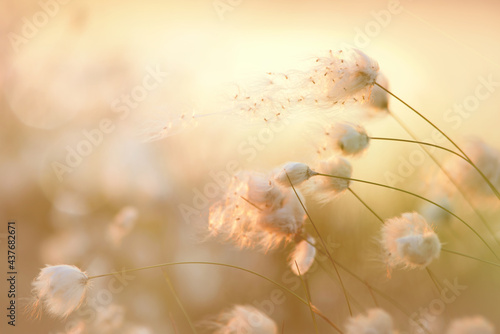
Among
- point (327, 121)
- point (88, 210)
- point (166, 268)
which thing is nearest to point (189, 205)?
point (166, 268)

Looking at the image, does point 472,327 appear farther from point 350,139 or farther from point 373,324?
point 350,139

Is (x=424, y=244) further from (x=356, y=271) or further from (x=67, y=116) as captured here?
(x=67, y=116)

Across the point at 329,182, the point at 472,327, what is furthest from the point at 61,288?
the point at 472,327

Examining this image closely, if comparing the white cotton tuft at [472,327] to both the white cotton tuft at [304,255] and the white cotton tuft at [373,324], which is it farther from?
the white cotton tuft at [304,255]

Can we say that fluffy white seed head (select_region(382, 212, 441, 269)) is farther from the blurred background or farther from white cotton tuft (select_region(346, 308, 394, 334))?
the blurred background

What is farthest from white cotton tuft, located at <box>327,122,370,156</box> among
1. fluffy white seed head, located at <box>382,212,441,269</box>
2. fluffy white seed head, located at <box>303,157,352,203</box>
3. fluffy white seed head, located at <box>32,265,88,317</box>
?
fluffy white seed head, located at <box>32,265,88,317</box>

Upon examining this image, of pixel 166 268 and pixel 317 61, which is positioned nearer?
pixel 317 61
